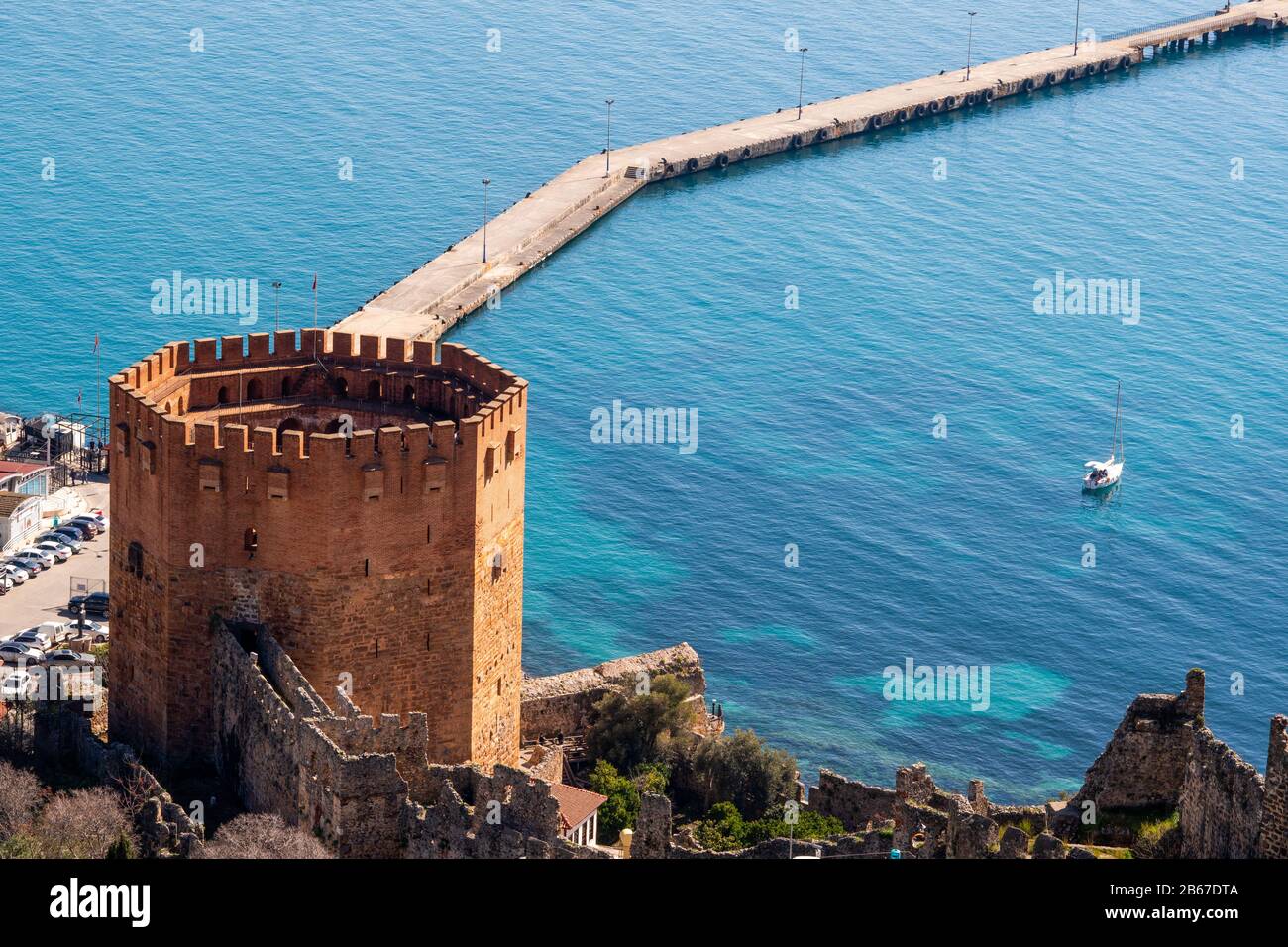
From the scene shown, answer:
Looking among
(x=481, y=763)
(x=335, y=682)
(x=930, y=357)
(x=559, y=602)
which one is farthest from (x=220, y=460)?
(x=930, y=357)

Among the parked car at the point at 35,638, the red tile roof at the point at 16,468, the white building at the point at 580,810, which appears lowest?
the white building at the point at 580,810

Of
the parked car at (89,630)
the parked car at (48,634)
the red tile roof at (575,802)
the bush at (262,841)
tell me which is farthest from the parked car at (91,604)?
the bush at (262,841)

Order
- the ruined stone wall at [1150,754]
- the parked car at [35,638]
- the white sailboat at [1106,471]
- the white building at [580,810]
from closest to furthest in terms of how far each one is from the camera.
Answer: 1. the ruined stone wall at [1150,754]
2. the white building at [580,810]
3. the parked car at [35,638]
4. the white sailboat at [1106,471]

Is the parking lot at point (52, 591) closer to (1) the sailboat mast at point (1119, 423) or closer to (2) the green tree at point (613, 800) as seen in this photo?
(2) the green tree at point (613, 800)

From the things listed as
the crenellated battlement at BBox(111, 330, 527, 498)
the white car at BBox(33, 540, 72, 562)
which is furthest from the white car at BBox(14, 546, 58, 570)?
the crenellated battlement at BBox(111, 330, 527, 498)

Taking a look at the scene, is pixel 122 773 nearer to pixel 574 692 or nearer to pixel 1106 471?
pixel 574 692

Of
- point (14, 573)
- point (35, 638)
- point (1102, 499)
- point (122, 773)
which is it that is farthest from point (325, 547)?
point (1102, 499)
